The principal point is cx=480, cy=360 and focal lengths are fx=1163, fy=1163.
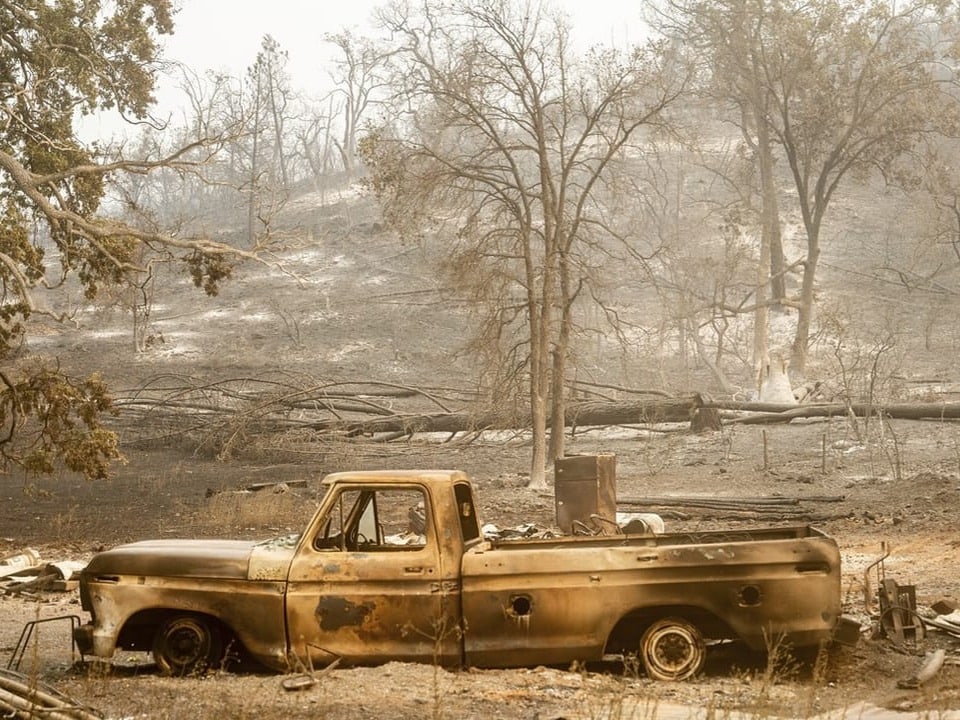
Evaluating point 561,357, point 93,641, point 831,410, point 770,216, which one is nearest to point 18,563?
point 93,641

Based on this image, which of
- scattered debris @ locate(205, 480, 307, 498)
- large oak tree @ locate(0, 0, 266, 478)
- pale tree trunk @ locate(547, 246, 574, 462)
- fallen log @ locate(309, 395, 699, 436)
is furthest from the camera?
fallen log @ locate(309, 395, 699, 436)

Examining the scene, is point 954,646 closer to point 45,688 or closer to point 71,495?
point 45,688

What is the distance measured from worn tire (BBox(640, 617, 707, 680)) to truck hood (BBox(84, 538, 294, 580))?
8.34 ft

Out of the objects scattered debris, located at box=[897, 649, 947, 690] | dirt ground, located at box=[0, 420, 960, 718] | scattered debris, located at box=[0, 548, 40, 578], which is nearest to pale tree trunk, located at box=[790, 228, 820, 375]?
dirt ground, located at box=[0, 420, 960, 718]

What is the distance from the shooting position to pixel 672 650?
7961 mm

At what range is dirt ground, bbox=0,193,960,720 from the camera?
7.16 metres

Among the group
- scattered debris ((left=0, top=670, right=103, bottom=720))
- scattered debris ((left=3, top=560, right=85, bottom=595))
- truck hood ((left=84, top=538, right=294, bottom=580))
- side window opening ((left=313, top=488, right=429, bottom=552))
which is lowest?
scattered debris ((left=3, top=560, right=85, bottom=595))

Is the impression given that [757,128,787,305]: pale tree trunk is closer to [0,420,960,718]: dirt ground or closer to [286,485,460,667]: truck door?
[0,420,960,718]: dirt ground

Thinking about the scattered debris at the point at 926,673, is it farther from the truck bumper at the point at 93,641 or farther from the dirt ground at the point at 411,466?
the truck bumper at the point at 93,641

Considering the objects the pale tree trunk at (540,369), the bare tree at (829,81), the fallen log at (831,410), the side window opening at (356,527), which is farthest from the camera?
the bare tree at (829,81)

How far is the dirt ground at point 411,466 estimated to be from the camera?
7.16 m

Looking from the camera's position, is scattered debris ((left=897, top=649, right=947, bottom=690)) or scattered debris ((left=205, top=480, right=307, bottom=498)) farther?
scattered debris ((left=205, top=480, right=307, bottom=498))

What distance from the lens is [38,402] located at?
59.8ft

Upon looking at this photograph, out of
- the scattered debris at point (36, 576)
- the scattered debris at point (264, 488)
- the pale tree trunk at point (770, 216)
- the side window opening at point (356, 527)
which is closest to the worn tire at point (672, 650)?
the side window opening at point (356, 527)
